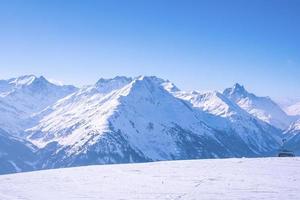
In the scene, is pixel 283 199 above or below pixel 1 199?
above

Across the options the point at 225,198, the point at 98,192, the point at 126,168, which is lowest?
the point at 126,168

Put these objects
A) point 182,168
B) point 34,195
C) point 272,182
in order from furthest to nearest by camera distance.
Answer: point 182,168
point 272,182
point 34,195

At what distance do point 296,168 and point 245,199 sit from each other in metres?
15.5

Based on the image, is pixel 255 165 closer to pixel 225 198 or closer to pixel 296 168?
pixel 296 168

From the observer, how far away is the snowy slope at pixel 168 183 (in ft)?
91.9

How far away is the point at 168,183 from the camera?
108ft

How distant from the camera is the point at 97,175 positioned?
3809cm

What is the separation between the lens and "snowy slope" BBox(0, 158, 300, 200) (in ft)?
91.9

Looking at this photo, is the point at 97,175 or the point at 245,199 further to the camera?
the point at 97,175

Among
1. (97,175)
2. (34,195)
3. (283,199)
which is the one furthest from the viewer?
(97,175)

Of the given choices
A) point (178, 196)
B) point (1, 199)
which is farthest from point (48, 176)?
point (178, 196)

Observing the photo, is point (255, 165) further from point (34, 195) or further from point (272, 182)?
point (34, 195)

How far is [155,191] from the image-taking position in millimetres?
29500

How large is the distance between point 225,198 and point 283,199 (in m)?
3.36
